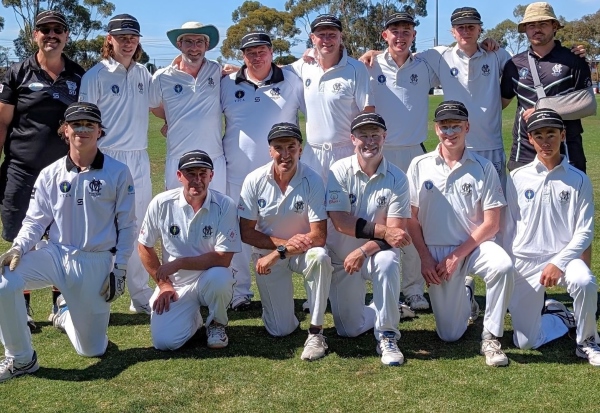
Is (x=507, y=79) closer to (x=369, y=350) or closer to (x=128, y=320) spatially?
(x=369, y=350)

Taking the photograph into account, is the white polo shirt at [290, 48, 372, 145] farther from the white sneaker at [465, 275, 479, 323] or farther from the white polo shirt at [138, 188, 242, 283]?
the white sneaker at [465, 275, 479, 323]

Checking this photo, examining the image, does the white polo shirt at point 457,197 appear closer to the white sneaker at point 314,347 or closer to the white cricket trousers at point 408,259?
the white cricket trousers at point 408,259

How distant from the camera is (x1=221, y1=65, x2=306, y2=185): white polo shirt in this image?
6664mm

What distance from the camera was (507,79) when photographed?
260 inches

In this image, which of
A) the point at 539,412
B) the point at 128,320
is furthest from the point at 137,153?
the point at 539,412

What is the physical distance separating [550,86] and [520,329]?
2.27m

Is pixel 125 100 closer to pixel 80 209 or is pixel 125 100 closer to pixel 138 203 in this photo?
pixel 138 203

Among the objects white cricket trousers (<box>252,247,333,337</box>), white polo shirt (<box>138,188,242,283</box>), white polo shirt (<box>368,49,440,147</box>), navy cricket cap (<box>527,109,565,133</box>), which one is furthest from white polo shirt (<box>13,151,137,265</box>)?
navy cricket cap (<box>527,109,565,133</box>)

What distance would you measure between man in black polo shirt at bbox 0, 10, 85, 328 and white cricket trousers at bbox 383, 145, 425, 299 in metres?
3.07

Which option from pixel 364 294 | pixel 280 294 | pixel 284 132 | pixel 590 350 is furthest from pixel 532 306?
pixel 284 132

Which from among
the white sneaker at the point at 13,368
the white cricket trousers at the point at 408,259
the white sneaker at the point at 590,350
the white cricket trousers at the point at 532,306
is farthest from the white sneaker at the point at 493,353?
the white sneaker at the point at 13,368

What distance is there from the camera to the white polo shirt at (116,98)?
251 inches

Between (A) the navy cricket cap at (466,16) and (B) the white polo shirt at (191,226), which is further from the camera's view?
(A) the navy cricket cap at (466,16)

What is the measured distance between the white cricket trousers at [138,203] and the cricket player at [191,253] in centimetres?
89
